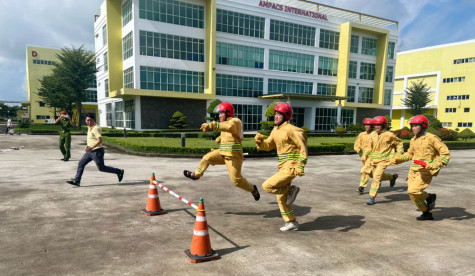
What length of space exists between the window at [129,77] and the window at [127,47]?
5.20 ft

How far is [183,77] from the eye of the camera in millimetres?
31672

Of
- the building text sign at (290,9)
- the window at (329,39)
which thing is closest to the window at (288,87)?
the window at (329,39)

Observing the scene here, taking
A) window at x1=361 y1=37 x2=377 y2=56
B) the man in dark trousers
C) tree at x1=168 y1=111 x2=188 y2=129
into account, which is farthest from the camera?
window at x1=361 y1=37 x2=377 y2=56

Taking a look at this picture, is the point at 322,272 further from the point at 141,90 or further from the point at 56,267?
the point at 141,90

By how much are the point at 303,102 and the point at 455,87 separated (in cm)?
3416

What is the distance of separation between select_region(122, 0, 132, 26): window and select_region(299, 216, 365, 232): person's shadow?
105 feet

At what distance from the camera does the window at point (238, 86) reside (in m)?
34.2

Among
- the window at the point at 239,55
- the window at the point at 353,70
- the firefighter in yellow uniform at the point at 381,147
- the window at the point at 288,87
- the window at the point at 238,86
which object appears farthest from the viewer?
the window at the point at 353,70

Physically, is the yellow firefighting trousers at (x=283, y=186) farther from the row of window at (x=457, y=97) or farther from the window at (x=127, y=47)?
the row of window at (x=457, y=97)

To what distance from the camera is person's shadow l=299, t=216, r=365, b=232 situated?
4966mm

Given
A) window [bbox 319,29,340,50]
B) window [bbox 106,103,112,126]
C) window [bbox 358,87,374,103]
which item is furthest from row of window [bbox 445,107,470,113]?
window [bbox 106,103,112,126]

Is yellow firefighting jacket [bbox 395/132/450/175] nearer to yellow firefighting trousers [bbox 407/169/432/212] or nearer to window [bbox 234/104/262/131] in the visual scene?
yellow firefighting trousers [bbox 407/169/432/212]

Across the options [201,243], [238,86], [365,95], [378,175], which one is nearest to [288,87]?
[238,86]

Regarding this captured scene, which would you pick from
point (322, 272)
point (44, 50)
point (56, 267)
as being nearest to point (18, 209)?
point (56, 267)
